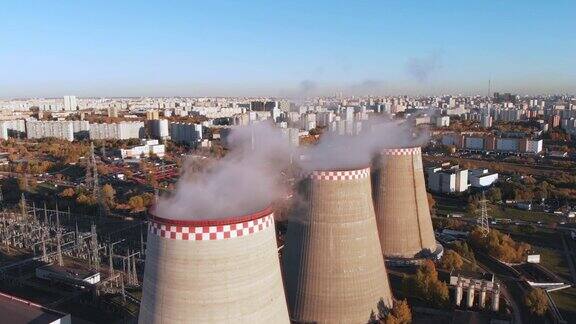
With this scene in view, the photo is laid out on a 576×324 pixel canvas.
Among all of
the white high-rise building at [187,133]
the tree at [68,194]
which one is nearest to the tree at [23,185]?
the tree at [68,194]

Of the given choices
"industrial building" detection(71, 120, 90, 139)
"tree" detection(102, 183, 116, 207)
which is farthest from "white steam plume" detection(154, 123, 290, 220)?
"industrial building" detection(71, 120, 90, 139)

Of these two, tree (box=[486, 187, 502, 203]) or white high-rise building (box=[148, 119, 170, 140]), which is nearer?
tree (box=[486, 187, 502, 203])

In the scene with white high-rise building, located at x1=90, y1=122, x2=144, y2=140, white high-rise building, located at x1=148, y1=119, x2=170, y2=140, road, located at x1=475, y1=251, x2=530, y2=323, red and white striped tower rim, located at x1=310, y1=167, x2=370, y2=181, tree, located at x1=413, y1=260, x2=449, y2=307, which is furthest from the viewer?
white high-rise building, located at x1=148, y1=119, x2=170, y2=140

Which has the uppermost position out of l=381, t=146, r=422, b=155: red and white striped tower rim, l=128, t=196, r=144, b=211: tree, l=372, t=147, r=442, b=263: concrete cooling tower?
l=381, t=146, r=422, b=155: red and white striped tower rim

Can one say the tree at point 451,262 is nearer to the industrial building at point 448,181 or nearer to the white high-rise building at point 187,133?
the industrial building at point 448,181

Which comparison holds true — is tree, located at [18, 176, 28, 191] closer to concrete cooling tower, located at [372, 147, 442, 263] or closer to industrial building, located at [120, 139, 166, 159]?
industrial building, located at [120, 139, 166, 159]

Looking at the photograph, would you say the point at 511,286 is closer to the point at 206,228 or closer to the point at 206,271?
the point at 206,271

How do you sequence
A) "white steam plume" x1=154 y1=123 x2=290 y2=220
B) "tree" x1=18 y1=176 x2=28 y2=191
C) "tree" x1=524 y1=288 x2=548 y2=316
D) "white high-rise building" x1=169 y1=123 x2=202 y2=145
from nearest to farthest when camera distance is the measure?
1. "white steam plume" x1=154 y1=123 x2=290 y2=220
2. "tree" x1=524 y1=288 x2=548 y2=316
3. "tree" x1=18 y1=176 x2=28 y2=191
4. "white high-rise building" x1=169 y1=123 x2=202 y2=145

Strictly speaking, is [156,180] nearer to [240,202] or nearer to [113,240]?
[113,240]
